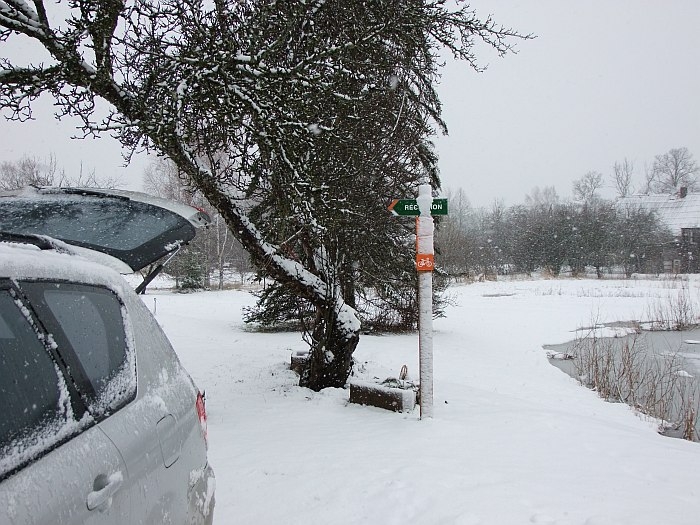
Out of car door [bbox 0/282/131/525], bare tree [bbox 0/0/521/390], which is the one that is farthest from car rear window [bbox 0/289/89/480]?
bare tree [bbox 0/0/521/390]

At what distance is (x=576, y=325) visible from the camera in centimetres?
1839

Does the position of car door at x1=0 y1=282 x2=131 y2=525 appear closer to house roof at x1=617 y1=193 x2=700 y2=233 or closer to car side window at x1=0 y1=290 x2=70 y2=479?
car side window at x1=0 y1=290 x2=70 y2=479

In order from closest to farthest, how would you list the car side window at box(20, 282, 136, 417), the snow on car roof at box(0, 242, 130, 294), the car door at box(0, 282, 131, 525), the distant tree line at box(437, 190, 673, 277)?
the car door at box(0, 282, 131, 525), the snow on car roof at box(0, 242, 130, 294), the car side window at box(20, 282, 136, 417), the distant tree line at box(437, 190, 673, 277)

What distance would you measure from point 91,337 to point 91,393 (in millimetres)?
191

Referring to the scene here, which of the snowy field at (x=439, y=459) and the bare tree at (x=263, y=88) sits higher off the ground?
the bare tree at (x=263, y=88)

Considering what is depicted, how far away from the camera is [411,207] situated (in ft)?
17.3

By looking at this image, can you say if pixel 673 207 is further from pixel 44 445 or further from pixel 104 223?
pixel 44 445

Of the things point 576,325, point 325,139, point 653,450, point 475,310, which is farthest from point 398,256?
point 475,310

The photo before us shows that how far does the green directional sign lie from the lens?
207 inches

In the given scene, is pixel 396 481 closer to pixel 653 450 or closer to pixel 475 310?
pixel 653 450

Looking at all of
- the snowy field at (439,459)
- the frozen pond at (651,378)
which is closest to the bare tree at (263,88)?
the snowy field at (439,459)

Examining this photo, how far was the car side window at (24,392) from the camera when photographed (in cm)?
111

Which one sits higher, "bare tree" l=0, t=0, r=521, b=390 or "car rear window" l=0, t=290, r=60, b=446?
"bare tree" l=0, t=0, r=521, b=390

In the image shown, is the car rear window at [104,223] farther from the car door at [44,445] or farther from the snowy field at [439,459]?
the snowy field at [439,459]
